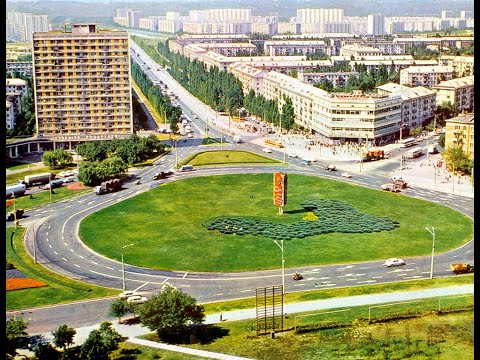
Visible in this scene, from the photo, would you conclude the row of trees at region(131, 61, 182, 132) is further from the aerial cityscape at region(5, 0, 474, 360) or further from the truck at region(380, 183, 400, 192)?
the truck at region(380, 183, 400, 192)

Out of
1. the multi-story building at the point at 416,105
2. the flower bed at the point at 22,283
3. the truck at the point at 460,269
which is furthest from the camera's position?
the multi-story building at the point at 416,105

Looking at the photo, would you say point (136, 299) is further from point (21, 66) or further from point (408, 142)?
point (21, 66)

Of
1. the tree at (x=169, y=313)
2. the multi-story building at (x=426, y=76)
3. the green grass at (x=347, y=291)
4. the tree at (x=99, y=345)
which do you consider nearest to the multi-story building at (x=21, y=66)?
the multi-story building at (x=426, y=76)

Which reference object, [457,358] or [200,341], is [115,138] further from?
[457,358]

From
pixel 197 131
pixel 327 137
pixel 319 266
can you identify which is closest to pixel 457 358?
pixel 319 266

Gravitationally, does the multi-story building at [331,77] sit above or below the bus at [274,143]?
above

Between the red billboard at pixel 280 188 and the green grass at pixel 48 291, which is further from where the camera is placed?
the red billboard at pixel 280 188

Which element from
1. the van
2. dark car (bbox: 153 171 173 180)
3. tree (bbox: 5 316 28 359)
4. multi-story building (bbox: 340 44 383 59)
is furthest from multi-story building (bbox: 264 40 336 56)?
tree (bbox: 5 316 28 359)

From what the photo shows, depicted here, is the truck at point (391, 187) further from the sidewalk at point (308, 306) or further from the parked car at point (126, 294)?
the parked car at point (126, 294)
